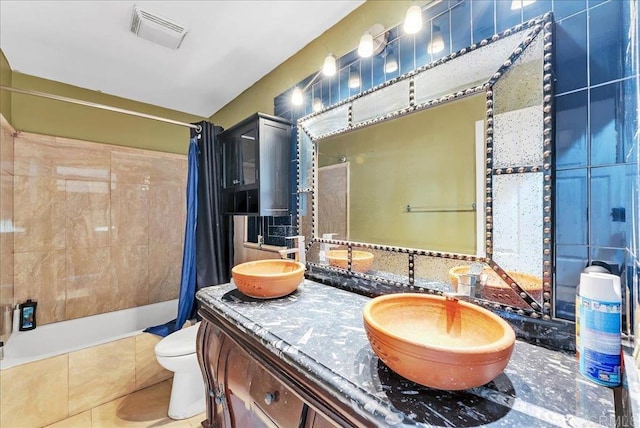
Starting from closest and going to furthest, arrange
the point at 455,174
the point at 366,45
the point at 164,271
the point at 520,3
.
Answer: the point at 520,3 → the point at 455,174 → the point at 366,45 → the point at 164,271

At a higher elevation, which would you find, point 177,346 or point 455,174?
point 455,174

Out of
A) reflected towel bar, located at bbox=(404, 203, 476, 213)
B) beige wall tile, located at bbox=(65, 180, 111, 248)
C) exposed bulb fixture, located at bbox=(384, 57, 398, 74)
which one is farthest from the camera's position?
beige wall tile, located at bbox=(65, 180, 111, 248)

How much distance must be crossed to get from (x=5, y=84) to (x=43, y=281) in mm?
1472

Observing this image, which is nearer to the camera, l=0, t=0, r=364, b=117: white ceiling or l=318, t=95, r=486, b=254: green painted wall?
l=318, t=95, r=486, b=254: green painted wall

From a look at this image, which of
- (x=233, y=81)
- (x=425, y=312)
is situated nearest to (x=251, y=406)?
(x=425, y=312)

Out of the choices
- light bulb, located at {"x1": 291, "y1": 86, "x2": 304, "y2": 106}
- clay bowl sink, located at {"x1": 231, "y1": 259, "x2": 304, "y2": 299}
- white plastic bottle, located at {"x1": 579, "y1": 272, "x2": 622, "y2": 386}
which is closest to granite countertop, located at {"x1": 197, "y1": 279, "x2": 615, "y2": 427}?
white plastic bottle, located at {"x1": 579, "y1": 272, "x2": 622, "y2": 386}

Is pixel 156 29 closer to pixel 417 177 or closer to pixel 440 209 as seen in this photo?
pixel 417 177

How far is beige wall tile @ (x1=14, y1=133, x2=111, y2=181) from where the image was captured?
2.09 m

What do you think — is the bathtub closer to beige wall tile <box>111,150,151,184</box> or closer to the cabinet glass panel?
beige wall tile <box>111,150,151,184</box>

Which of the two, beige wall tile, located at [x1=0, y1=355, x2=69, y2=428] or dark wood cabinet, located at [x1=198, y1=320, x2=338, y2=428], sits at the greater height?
dark wood cabinet, located at [x1=198, y1=320, x2=338, y2=428]

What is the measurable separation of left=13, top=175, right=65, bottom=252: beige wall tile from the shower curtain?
1.06 metres

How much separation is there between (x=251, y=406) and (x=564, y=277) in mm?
1044

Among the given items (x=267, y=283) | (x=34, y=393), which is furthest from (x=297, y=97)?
(x=34, y=393)

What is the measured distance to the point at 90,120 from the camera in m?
2.38
